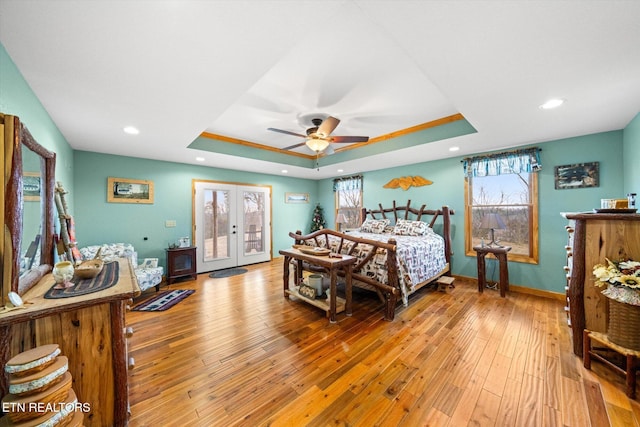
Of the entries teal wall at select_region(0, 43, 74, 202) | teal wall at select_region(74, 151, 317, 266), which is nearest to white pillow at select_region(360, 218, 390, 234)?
teal wall at select_region(74, 151, 317, 266)

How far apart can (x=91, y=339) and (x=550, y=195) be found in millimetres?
5543

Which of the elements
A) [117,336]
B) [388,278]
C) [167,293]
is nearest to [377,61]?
[388,278]

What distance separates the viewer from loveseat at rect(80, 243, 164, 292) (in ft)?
11.8

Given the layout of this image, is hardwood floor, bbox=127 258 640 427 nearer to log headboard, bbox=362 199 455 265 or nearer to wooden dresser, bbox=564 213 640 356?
wooden dresser, bbox=564 213 640 356

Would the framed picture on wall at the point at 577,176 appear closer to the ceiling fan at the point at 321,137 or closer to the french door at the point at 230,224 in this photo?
the ceiling fan at the point at 321,137

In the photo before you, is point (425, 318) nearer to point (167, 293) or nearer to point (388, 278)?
point (388, 278)

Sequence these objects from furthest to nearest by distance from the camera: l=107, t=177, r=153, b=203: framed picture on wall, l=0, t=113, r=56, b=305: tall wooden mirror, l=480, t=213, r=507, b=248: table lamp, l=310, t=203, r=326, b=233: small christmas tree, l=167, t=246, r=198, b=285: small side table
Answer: l=310, t=203, r=326, b=233: small christmas tree, l=167, t=246, r=198, b=285: small side table, l=107, t=177, r=153, b=203: framed picture on wall, l=480, t=213, r=507, b=248: table lamp, l=0, t=113, r=56, b=305: tall wooden mirror

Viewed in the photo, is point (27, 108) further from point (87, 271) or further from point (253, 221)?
point (253, 221)

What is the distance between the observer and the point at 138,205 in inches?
176

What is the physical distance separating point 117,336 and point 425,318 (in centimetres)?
305

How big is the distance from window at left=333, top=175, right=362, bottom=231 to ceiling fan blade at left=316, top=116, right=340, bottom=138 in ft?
10.7

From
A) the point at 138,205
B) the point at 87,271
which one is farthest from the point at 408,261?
the point at 138,205

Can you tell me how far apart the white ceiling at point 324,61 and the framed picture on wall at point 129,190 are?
3.49 ft

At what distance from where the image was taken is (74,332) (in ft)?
4.32
